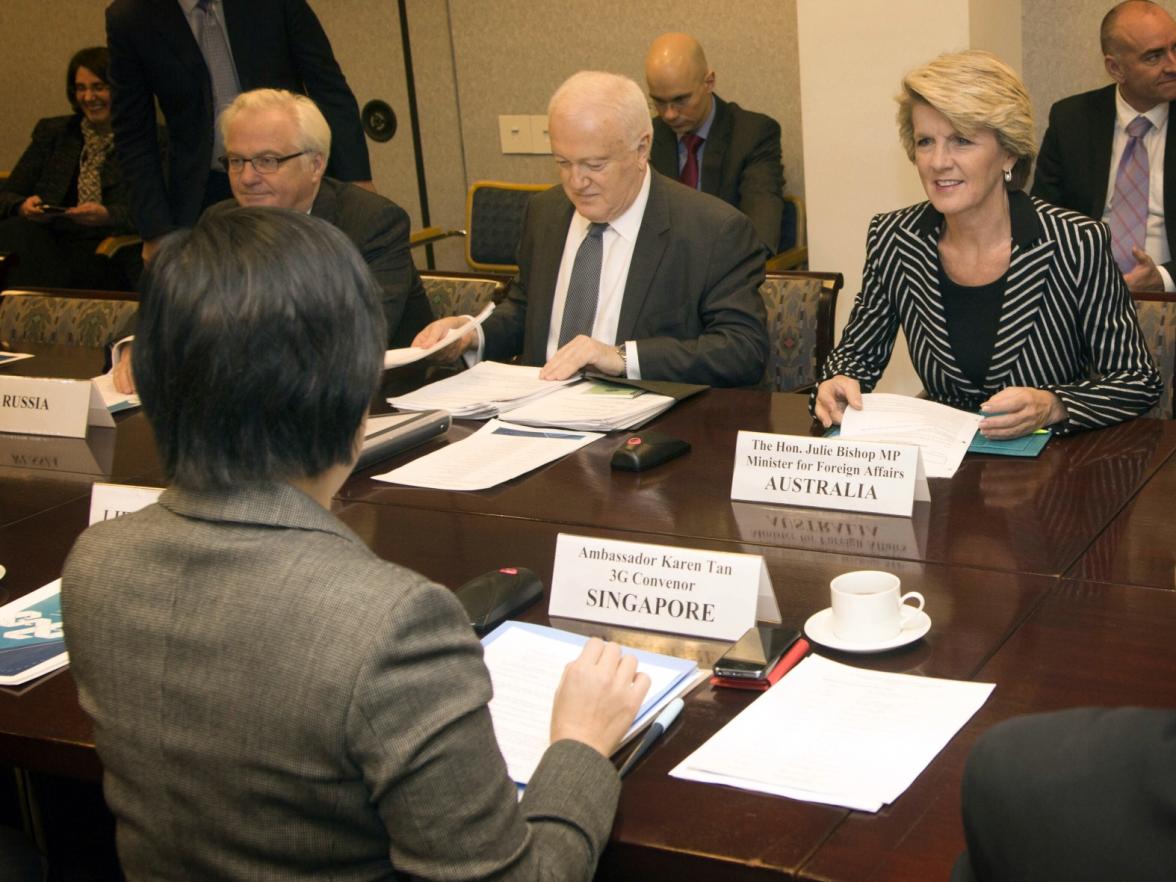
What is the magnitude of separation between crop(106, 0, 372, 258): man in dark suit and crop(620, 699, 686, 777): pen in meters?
3.41

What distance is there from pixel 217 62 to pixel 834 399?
295 cm

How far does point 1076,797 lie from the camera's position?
87 centimetres

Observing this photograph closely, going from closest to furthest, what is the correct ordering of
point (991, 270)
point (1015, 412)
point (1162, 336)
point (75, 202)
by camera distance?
point (1015, 412) → point (991, 270) → point (1162, 336) → point (75, 202)

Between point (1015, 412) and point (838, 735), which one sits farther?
point (1015, 412)

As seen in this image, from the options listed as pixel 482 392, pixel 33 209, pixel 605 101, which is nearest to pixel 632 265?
pixel 605 101

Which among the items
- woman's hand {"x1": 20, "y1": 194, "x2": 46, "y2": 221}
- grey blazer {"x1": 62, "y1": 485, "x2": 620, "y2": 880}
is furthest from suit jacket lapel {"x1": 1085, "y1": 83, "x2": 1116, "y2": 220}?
woman's hand {"x1": 20, "y1": 194, "x2": 46, "y2": 221}

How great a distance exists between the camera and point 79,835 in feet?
8.33

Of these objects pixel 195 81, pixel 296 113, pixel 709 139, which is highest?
pixel 195 81

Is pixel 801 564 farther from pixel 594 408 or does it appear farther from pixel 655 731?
pixel 594 408

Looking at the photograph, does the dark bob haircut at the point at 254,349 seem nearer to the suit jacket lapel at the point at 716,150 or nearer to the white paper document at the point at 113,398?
the white paper document at the point at 113,398

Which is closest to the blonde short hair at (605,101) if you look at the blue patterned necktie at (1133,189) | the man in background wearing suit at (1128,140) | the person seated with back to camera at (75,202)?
the man in background wearing suit at (1128,140)

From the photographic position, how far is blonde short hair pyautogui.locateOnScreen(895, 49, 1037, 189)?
2.75 m

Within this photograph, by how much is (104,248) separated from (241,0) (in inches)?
69.4

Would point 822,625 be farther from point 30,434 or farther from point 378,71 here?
point 378,71
